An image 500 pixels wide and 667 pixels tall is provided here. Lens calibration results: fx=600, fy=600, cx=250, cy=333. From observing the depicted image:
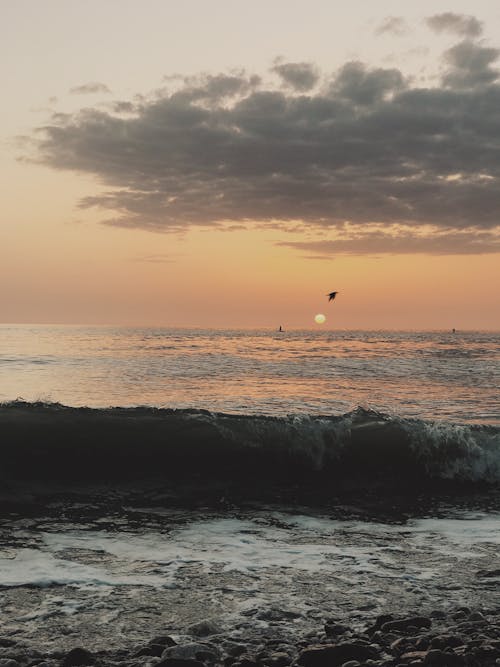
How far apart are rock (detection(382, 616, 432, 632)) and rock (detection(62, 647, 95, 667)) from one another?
9.16 feet

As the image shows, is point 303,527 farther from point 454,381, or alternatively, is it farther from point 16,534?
point 454,381

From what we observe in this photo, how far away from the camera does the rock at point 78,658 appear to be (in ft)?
16.9

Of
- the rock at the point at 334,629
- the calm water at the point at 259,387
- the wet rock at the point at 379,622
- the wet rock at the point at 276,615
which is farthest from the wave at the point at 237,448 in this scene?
the rock at the point at 334,629

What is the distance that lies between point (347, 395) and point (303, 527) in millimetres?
19252

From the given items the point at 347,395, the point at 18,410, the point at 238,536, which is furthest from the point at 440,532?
the point at 347,395

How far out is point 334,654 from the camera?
5.26 meters

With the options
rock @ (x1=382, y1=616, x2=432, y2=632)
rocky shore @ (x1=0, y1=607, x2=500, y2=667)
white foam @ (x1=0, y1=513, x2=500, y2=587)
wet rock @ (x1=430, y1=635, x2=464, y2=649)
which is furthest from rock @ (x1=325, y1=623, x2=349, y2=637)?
white foam @ (x1=0, y1=513, x2=500, y2=587)

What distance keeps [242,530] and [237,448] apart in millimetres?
Result: 6186

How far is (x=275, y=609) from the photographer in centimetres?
646

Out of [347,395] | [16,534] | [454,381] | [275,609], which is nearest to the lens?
[275,609]

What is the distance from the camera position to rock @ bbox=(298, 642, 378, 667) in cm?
517

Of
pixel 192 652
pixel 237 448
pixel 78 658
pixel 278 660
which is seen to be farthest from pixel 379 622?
pixel 237 448

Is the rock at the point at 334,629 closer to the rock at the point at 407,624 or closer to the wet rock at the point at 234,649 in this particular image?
the rock at the point at 407,624

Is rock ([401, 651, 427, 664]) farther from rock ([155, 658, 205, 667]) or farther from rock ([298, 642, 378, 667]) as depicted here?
rock ([155, 658, 205, 667])
